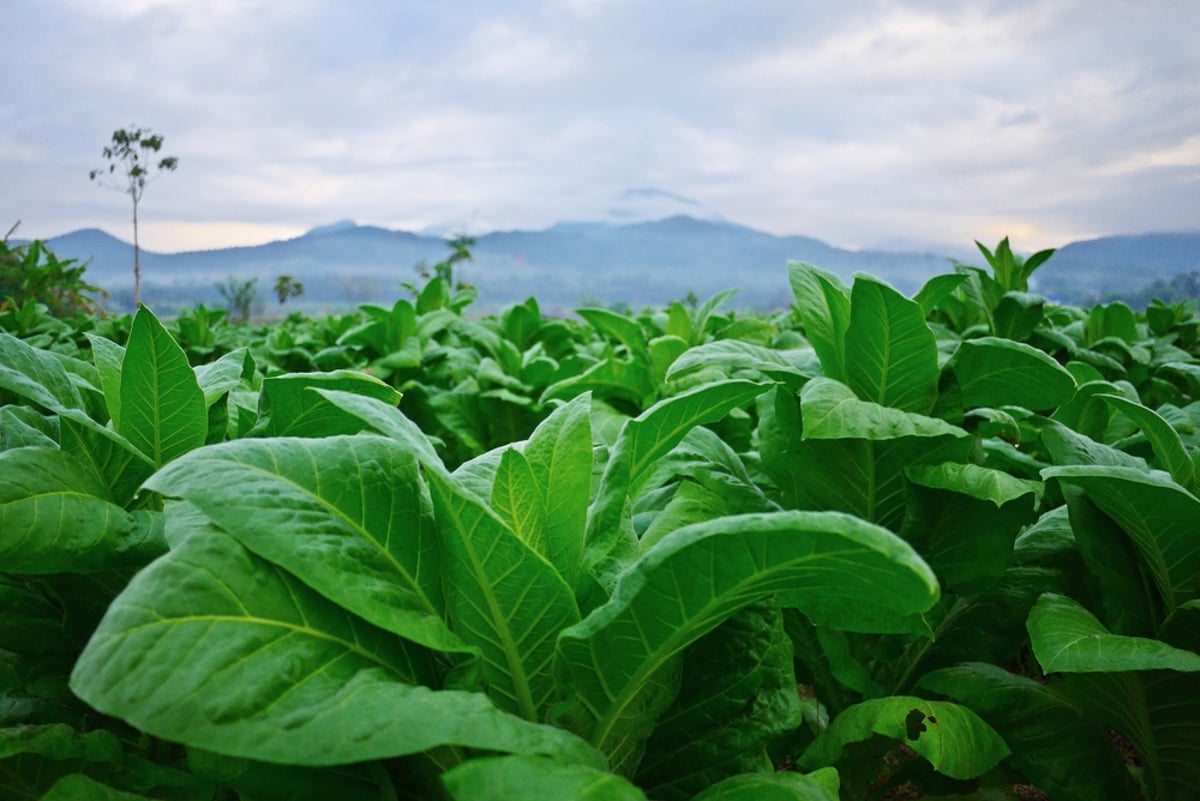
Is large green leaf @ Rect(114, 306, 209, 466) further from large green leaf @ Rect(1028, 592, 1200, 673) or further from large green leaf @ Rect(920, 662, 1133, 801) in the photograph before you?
large green leaf @ Rect(920, 662, 1133, 801)

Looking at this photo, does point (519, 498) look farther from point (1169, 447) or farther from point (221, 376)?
point (1169, 447)

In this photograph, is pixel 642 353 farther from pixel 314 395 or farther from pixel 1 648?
pixel 1 648

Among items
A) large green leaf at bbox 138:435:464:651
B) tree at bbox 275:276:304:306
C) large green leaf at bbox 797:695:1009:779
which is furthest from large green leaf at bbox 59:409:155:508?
tree at bbox 275:276:304:306

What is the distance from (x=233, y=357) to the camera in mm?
1257

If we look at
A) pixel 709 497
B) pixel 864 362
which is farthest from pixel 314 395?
pixel 864 362

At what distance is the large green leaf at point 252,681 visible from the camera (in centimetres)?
56

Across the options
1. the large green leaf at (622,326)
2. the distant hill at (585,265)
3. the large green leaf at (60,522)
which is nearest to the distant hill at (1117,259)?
the distant hill at (585,265)

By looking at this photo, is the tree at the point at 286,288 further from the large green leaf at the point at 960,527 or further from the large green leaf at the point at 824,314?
the large green leaf at the point at 960,527

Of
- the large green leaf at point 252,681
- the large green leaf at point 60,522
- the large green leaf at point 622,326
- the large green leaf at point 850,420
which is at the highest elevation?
the large green leaf at point 622,326

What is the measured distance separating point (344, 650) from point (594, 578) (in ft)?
0.86

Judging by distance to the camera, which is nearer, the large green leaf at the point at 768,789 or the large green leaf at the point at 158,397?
the large green leaf at the point at 768,789

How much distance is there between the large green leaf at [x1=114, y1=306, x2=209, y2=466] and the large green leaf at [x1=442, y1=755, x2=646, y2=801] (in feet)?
2.00

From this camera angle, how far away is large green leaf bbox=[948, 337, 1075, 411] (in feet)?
4.07

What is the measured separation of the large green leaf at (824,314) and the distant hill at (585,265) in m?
0.05
